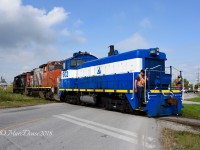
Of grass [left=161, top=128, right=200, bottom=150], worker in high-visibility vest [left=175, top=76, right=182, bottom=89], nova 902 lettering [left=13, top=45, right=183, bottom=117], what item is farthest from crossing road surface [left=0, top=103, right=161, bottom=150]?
worker in high-visibility vest [left=175, top=76, right=182, bottom=89]

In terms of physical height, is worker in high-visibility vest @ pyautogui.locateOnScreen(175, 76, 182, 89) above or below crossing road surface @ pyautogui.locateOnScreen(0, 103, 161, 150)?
above

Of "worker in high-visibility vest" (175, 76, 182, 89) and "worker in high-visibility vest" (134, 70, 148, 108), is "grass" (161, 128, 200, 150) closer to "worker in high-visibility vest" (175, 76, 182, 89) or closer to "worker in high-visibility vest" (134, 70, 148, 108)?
"worker in high-visibility vest" (134, 70, 148, 108)

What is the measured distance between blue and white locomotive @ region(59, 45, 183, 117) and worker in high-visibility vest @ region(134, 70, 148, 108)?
23 cm

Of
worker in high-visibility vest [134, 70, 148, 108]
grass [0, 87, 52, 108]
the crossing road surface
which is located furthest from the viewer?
grass [0, 87, 52, 108]

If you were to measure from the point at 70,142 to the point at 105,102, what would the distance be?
966 centimetres

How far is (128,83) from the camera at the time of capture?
605 inches

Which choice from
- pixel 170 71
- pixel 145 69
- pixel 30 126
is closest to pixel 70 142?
pixel 30 126

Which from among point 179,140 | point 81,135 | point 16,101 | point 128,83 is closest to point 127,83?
point 128,83

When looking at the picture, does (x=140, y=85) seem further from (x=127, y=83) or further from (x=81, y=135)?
(x=81, y=135)

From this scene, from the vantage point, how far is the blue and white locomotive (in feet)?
46.4

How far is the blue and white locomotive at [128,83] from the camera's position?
14.1 metres

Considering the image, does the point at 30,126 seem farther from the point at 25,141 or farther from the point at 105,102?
the point at 105,102

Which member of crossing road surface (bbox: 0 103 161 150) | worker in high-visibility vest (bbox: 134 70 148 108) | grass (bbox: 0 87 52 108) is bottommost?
crossing road surface (bbox: 0 103 161 150)

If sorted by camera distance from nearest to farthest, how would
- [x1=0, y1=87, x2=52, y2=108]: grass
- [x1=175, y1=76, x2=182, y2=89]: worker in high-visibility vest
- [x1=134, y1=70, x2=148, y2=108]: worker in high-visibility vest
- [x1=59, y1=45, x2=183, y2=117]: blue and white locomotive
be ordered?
[x1=134, y1=70, x2=148, y2=108]: worker in high-visibility vest < [x1=59, y1=45, x2=183, y2=117]: blue and white locomotive < [x1=175, y1=76, x2=182, y2=89]: worker in high-visibility vest < [x1=0, y1=87, x2=52, y2=108]: grass
